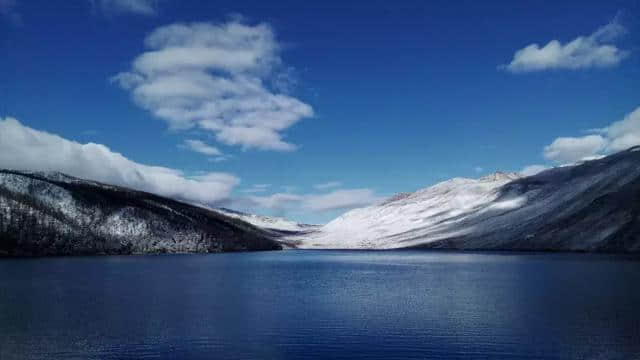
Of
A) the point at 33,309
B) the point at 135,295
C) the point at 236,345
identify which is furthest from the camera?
the point at 135,295

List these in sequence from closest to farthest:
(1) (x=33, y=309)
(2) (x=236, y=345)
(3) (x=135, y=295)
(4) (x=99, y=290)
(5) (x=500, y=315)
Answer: (2) (x=236, y=345) → (5) (x=500, y=315) → (1) (x=33, y=309) → (3) (x=135, y=295) → (4) (x=99, y=290)

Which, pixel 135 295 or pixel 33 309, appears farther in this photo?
pixel 135 295

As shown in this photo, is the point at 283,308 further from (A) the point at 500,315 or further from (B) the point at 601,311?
(B) the point at 601,311

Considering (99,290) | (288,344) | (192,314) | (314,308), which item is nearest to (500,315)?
(314,308)

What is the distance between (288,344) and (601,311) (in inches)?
1695

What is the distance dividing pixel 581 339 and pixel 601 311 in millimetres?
21205

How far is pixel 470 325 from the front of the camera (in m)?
69.9

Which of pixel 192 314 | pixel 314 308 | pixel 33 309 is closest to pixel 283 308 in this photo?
pixel 314 308

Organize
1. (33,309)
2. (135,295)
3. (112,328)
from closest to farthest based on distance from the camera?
1. (112,328)
2. (33,309)
3. (135,295)

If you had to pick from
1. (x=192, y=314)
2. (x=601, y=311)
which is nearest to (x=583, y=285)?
(x=601, y=311)

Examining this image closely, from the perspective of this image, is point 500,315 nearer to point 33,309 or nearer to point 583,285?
point 583,285

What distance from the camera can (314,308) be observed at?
86.6m

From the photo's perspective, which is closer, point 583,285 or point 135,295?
point 135,295

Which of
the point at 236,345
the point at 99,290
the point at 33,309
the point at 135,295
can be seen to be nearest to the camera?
the point at 236,345
